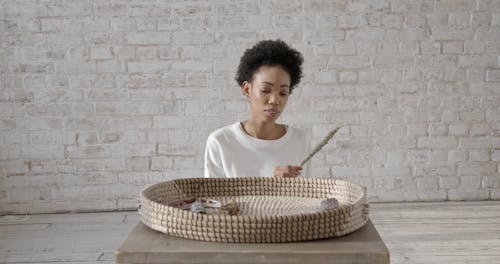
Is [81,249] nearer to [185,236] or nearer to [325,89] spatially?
[325,89]

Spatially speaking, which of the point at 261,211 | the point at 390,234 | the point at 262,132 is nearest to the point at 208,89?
the point at 390,234

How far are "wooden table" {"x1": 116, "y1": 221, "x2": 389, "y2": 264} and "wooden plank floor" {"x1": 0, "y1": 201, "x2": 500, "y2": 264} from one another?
182 cm

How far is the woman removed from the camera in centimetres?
178

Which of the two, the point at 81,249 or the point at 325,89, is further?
the point at 325,89

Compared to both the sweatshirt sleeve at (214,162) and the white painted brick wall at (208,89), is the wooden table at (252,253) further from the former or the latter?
the white painted brick wall at (208,89)

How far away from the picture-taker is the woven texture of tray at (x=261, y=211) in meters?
0.93

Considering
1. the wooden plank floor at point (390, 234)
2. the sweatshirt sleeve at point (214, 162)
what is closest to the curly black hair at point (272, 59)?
the sweatshirt sleeve at point (214, 162)

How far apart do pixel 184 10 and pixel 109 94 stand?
2.45 feet

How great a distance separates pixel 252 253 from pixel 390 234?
2.31 meters

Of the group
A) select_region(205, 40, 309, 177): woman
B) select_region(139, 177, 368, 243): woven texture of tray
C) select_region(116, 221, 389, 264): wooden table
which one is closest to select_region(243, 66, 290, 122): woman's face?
select_region(205, 40, 309, 177): woman

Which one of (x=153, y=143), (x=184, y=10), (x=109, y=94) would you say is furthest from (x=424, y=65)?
(x=109, y=94)

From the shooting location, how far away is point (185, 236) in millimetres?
966

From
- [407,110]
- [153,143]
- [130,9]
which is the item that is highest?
[130,9]

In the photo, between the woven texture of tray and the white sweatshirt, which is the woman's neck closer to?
the white sweatshirt
